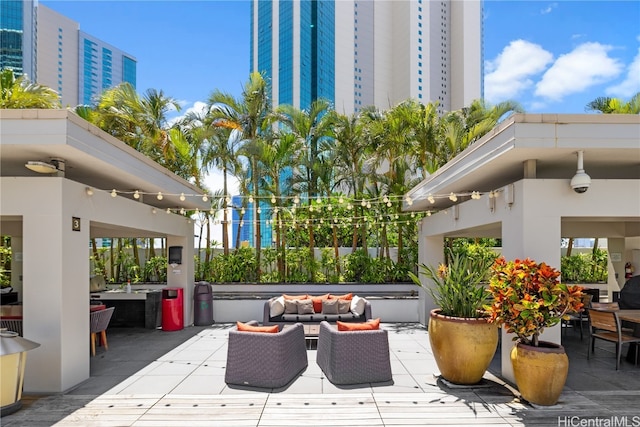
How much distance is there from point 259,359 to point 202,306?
510 centimetres

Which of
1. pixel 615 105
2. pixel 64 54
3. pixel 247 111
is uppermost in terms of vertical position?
pixel 64 54

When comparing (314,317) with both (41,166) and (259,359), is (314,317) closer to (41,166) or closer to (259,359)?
(259,359)

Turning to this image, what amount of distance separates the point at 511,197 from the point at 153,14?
32.0 ft

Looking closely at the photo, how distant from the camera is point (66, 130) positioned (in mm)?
4496

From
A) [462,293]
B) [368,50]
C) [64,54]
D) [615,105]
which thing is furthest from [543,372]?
[64,54]

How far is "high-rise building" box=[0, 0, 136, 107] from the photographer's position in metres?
42.8

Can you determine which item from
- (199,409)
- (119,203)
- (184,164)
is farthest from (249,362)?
(184,164)

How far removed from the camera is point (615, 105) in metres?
11.5

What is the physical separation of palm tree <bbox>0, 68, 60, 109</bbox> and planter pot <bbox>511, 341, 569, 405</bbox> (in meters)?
9.26

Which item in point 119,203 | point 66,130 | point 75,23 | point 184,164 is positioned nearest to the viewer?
point 66,130

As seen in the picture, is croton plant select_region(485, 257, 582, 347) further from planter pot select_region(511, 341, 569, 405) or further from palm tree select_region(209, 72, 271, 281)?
palm tree select_region(209, 72, 271, 281)

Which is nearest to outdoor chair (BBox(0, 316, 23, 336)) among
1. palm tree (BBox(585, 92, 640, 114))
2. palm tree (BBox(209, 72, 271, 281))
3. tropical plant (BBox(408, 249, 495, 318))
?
tropical plant (BBox(408, 249, 495, 318))

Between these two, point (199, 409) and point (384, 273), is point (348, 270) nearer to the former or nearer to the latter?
point (384, 273)

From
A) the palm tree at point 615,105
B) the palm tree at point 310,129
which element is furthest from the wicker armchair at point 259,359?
the palm tree at point 615,105
